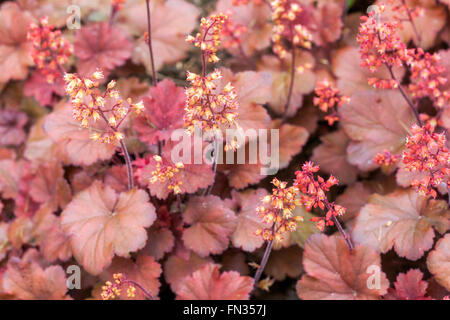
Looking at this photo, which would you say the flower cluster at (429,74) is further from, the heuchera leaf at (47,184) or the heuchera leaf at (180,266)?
the heuchera leaf at (47,184)

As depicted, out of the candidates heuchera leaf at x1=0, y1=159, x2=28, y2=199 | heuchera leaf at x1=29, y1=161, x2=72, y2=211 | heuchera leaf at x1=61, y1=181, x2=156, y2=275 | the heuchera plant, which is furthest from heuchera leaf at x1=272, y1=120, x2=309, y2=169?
heuchera leaf at x1=0, y1=159, x2=28, y2=199

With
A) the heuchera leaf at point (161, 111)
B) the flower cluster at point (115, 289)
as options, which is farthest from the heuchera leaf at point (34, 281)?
the heuchera leaf at point (161, 111)

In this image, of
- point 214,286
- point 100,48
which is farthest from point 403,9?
point 100,48

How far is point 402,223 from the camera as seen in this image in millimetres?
2064

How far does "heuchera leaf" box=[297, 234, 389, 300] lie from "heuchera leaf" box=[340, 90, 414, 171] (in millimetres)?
604

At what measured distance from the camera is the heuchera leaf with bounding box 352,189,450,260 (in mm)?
A: 1999

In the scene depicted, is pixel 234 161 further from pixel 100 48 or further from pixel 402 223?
pixel 100 48

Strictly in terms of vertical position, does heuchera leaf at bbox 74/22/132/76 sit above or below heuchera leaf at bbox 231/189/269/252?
above

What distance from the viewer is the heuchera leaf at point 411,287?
194 cm

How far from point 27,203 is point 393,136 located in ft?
7.28

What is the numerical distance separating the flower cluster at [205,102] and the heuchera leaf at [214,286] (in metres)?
0.74

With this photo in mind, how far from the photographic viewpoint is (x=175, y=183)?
188 cm

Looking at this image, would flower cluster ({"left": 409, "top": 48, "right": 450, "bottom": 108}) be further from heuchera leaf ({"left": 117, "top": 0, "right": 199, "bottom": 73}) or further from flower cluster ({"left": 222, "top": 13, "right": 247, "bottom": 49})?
heuchera leaf ({"left": 117, "top": 0, "right": 199, "bottom": 73})
